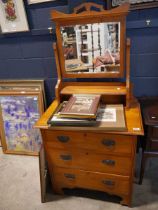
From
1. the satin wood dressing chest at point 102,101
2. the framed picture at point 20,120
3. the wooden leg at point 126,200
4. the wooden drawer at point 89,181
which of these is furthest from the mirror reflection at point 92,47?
the wooden leg at point 126,200

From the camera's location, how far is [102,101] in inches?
58.4

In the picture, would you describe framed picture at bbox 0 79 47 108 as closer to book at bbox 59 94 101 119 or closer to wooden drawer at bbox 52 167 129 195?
book at bbox 59 94 101 119

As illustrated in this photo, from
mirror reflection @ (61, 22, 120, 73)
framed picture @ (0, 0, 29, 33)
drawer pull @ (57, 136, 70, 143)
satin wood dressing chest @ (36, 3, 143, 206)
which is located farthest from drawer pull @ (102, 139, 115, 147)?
framed picture @ (0, 0, 29, 33)

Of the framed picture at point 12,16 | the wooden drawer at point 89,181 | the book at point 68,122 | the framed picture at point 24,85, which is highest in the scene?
the framed picture at point 12,16

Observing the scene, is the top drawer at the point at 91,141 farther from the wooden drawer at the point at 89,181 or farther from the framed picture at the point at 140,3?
the framed picture at the point at 140,3

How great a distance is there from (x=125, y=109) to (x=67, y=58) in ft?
1.85

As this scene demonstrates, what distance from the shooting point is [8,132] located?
79.9 inches

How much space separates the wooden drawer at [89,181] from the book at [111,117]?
0.40 meters

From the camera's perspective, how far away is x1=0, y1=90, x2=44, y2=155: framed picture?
74.0 inches

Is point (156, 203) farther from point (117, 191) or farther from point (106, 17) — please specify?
point (106, 17)

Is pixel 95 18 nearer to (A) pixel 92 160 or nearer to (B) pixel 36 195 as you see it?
(A) pixel 92 160

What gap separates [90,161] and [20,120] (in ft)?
3.01

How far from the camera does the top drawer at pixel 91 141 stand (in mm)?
1216

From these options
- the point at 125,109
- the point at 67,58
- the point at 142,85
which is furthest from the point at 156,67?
the point at 67,58
